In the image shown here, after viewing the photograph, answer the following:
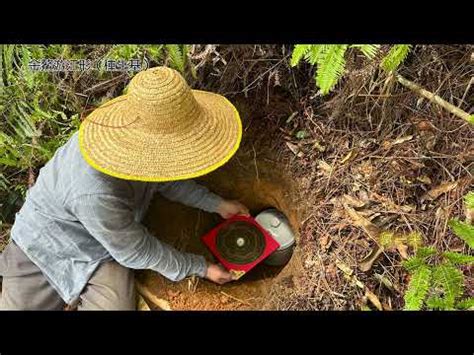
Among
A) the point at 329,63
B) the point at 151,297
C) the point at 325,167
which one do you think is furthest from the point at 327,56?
the point at 151,297

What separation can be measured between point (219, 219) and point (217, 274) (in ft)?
1.77

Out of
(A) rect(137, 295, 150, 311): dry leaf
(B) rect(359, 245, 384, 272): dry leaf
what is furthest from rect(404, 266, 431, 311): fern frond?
(A) rect(137, 295, 150, 311): dry leaf

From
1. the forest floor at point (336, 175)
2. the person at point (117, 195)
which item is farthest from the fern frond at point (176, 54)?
the forest floor at point (336, 175)

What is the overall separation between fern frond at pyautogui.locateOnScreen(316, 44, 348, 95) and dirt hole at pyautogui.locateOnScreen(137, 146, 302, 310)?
38.5 inches

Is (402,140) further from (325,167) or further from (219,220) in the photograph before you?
(219,220)

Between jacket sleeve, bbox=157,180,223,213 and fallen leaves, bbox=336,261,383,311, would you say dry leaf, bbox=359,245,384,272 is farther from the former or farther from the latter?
jacket sleeve, bbox=157,180,223,213

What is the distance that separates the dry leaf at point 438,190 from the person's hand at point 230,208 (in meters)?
1.00

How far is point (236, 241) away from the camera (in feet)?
→ 9.68

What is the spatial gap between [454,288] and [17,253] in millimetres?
1978

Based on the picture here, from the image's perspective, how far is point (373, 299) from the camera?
2229mm

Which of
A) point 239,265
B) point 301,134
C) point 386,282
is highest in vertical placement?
point 301,134

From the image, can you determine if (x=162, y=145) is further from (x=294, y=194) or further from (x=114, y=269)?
(x=294, y=194)

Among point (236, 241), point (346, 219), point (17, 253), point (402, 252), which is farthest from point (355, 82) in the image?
point (17, 253)

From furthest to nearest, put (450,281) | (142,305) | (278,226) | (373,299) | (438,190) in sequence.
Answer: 1. (278,226)
2. (142,305)
3. (438,190)
4. (373,299)
5. (450,281)
